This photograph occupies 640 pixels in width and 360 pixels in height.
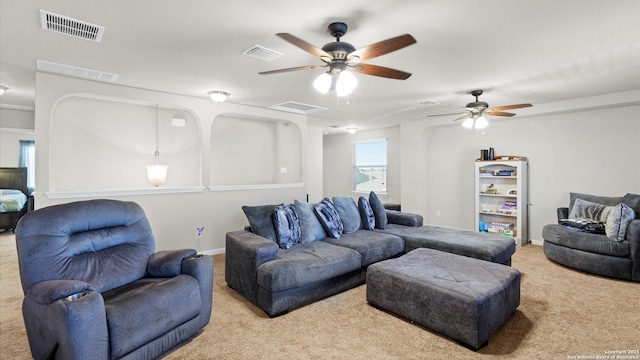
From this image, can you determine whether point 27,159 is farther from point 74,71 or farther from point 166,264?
point 166,264

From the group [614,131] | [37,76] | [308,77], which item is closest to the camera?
[37,76]

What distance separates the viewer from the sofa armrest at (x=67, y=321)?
5.31 feet

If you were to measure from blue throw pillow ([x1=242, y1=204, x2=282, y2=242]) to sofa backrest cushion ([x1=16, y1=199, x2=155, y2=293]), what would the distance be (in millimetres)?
1013

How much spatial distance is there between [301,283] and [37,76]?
365 cm

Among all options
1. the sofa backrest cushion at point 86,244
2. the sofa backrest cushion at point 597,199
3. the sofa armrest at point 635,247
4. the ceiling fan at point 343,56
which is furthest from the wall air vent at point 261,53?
the sofa backrest cushion at point 597,199

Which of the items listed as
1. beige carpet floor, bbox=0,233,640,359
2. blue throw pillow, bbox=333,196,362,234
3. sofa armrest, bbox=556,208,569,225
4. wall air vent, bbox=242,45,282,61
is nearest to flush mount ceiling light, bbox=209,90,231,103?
wall air vent, bbox=242,45,282,61

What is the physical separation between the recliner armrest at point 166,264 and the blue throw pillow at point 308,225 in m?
1.34

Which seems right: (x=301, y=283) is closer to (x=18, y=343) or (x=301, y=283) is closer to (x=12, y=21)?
(x=18, y=343)

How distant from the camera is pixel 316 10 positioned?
2.06 m

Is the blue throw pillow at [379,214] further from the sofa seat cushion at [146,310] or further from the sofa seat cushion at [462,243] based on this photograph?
the sofa seat cushion at [146,310]

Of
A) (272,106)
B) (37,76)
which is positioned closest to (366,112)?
(272,106)

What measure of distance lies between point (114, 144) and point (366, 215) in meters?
3.91

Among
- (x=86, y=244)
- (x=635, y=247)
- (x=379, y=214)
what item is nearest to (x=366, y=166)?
(x=379, y=214)

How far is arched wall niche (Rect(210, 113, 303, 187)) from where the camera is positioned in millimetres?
5590
